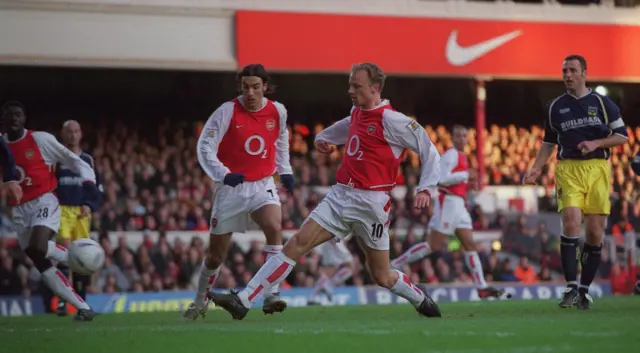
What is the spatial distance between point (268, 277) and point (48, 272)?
3596mm

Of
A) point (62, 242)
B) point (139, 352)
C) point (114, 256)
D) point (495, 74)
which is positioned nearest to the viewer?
point (139, 352)

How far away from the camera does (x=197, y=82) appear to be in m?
34.4

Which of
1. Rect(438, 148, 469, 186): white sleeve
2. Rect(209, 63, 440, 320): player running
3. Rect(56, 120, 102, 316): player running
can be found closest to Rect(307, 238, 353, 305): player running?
Rect(438, 148, 469, 186): white sleeve

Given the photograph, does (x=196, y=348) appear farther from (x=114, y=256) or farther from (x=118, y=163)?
(x=118, y=163)

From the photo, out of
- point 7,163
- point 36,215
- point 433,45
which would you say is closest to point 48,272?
point 36,215

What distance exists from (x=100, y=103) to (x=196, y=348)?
2565 cm

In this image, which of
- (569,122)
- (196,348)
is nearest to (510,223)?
(569,122)

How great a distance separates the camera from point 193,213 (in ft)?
84.6

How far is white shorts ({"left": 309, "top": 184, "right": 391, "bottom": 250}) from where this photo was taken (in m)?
10.7

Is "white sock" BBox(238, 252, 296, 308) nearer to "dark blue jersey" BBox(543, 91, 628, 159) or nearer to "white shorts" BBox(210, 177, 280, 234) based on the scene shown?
"white shorts" BBox(210, 177, 280, 234)

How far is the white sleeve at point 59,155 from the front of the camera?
44.4 ft

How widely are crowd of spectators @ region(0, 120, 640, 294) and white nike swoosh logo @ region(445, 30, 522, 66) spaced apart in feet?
7.47

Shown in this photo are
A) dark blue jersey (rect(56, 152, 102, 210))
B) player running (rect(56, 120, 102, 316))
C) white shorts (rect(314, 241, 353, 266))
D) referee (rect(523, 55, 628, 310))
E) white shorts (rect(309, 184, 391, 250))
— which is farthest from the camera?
white shorts (rect(314, 241, 353, 266))

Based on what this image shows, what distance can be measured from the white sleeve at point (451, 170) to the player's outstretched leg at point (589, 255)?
4694mm
